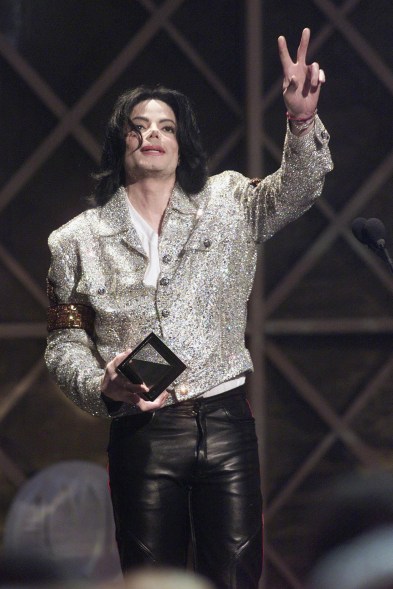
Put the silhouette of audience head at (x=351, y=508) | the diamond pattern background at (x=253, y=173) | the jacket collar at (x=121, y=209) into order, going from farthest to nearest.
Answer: the diamond pattern background at (x=253, y=173), the silhouette of audience head at (x=351, y=508), the jacket collar at (x=121, y=209)

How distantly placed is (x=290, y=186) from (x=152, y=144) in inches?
12.3

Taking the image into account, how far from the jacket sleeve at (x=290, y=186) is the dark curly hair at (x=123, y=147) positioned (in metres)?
0.13

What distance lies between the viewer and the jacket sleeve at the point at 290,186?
6.36ft

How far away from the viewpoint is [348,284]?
11.2 feet

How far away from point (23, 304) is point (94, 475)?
62 cm

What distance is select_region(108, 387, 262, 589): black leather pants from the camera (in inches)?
73.7

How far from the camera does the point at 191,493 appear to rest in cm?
193

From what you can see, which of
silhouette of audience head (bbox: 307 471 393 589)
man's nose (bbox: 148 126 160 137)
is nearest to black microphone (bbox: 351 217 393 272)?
man's nose (bbox: 148 126 160 137)

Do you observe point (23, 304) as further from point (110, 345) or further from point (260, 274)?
point (110, 345)

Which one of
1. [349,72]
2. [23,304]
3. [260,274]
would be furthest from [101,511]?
[349,72]

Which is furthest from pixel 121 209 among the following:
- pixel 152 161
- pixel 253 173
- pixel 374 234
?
pixel 253 173

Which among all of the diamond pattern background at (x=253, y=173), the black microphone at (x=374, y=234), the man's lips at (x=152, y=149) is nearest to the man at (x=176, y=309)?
the man's lips at (x=152, y=149)

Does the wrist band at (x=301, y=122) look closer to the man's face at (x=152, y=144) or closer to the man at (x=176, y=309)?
the man at (x=176, y=309)

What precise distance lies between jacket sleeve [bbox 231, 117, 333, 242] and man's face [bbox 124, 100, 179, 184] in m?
0.18
